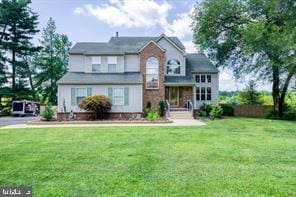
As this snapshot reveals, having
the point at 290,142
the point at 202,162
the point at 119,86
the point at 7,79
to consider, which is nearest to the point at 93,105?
the point at 119,86

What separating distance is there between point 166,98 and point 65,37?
29.5 m

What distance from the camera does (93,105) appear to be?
81.0ft

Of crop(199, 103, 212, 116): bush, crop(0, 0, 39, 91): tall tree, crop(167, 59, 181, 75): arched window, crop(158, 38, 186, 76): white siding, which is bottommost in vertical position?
crop(199, 103, 212, 116): bush

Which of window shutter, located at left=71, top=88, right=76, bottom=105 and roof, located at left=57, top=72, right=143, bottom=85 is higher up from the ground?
roof, located at left=57, top=72, right=143, bottom=85

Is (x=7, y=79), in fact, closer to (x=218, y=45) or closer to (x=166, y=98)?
(x=166, y=98)

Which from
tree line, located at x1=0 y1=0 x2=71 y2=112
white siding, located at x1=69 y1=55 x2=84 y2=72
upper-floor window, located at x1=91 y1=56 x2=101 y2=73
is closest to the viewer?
upper-floor window, located at x1=91 y1=56 x2=101 y2=73

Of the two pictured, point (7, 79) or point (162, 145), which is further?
point (7, 79)

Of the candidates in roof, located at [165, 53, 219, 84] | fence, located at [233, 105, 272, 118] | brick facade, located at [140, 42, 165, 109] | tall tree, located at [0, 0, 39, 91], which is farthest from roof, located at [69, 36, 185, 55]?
tall tree, located at [0, 0, 39, 91]

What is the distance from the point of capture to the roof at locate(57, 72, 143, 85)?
26453mm

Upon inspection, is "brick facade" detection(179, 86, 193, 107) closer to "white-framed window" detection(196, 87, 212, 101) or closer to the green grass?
"white-framed window" detection(196, 87, 212, 101)

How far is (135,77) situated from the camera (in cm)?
2745

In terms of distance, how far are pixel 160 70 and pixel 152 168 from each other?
20647 mm

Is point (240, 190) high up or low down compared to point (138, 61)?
down

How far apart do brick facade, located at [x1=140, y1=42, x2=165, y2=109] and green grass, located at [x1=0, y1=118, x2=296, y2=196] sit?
1541cm
